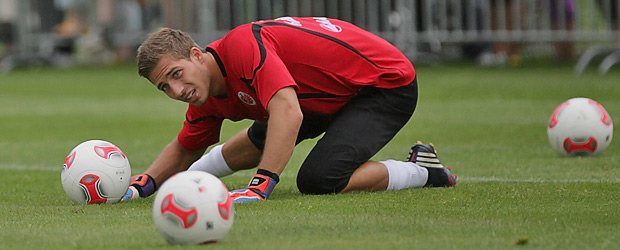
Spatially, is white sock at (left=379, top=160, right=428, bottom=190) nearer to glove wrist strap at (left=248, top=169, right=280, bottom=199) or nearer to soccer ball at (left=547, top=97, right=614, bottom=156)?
glove wrist strap at (left=248, top=169, right=280, bottom=199)

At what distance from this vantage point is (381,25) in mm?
19219

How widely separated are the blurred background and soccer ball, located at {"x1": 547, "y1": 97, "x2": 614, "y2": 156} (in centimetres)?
961

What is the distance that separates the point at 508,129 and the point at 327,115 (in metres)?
4.40

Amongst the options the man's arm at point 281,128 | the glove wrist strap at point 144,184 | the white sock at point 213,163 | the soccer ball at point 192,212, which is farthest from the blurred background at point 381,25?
the soccer ball at point 192,212

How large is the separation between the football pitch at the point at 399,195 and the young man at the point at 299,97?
0.68 feet

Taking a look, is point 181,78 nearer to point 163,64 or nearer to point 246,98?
point 163,64

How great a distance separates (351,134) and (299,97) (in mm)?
388

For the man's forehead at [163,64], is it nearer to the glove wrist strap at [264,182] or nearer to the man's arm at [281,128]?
the man's arm at [281,128]

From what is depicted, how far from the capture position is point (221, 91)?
6039 millimetres

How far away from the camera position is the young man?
18.5ft

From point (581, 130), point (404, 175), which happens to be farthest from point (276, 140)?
point (581, 130)

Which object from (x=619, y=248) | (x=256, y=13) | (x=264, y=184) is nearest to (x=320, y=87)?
(x=264, y=184)

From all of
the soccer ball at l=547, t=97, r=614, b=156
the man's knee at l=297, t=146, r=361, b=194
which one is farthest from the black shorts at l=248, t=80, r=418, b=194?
the soccer ball at l=547, t=97, r=614, b=156

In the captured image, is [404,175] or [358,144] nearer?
[358,144]
